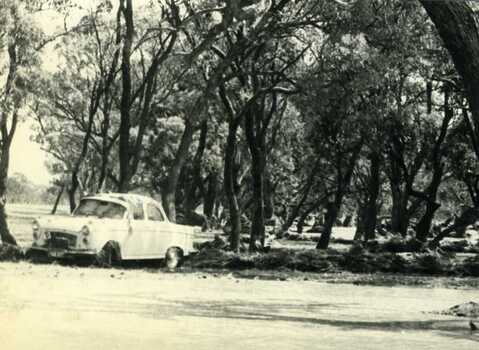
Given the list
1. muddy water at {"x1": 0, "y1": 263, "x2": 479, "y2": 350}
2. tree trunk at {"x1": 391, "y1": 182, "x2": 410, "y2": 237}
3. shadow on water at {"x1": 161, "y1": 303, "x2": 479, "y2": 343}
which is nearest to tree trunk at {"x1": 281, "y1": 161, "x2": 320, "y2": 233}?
tree trunk at {"x1": 391, "y1": 182, "x2": 410, "y2": 237}

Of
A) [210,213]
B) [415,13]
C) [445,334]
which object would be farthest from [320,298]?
[210,213]

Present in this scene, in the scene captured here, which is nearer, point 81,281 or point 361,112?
point 81,281

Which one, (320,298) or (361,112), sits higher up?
(361,112)

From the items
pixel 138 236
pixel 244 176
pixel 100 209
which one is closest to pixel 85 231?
pixel 100 209

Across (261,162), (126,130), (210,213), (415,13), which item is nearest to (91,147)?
(210,213)

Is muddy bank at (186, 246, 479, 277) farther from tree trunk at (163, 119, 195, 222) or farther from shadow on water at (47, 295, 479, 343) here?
shadow on water at (47, 295, 479, 343)

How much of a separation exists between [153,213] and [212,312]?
23.3ft

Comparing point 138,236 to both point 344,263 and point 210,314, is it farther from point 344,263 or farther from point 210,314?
point 210,314

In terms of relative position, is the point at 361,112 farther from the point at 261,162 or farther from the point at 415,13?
the point at 415,13

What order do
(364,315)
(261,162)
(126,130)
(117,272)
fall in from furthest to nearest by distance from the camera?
1. (261,162)
2. (126,130)
3. (117,272)
4. (364,315)

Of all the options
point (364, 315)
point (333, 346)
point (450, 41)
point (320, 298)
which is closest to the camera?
point (333, 346)

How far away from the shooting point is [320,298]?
1202 cm

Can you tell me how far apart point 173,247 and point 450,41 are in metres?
10.3

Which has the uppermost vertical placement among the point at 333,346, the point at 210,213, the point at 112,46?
the point at 112,46
